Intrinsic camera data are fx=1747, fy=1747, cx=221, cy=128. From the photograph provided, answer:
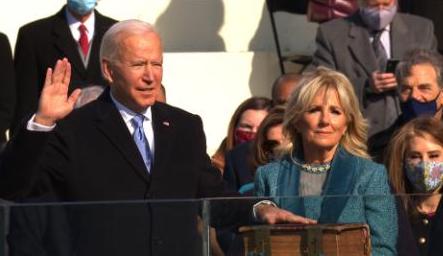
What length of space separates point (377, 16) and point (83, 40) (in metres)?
1.90

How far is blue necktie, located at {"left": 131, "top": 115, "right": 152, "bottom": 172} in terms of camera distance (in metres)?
7.63

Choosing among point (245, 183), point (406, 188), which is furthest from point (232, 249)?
point (245, 183)

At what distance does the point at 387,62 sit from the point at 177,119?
11.4 ft

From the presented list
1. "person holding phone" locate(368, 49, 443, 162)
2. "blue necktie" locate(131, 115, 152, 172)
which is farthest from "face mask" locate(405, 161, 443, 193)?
"blue necktie" locate(131, 115, 152, 172)

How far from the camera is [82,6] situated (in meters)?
11.2

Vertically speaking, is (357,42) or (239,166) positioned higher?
(357,42)

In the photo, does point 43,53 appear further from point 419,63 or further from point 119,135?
point 119,135

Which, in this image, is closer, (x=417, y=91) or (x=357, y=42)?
(x=417, y=91)

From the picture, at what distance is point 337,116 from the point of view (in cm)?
775

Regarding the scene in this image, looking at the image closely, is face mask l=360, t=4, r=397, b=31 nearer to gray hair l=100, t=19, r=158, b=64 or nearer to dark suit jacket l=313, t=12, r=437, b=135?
dark suit jacket l=313, t=12, r=437, b=135

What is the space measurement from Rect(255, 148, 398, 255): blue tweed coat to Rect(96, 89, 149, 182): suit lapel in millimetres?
536

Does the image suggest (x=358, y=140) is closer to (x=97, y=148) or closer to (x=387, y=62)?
(x=97, y=148)

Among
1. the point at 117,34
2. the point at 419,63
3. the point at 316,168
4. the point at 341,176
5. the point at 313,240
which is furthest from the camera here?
the point at 419,63

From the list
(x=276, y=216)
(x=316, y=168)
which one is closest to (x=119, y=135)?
(x=316, y=168)
